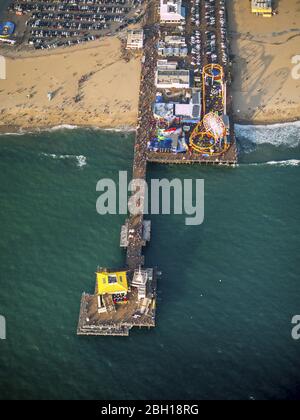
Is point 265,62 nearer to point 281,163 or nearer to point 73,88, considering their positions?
point 281,163

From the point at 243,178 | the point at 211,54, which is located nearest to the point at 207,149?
the point at 243,178

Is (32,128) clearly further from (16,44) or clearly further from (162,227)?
(162,227)

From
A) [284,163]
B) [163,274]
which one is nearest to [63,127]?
[163,274]

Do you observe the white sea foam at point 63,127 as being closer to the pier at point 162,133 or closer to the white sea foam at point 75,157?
the white sea foam at point 75,157
